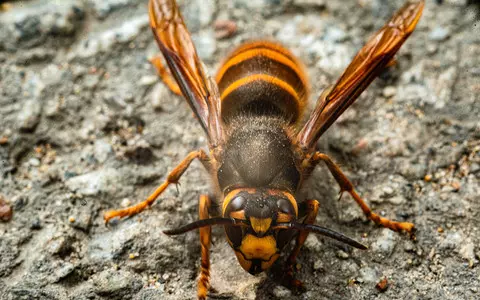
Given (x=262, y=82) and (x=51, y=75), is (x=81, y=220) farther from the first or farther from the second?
(x=262, y=82)

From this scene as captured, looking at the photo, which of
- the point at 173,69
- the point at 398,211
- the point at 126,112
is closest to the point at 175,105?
the point at 126,112

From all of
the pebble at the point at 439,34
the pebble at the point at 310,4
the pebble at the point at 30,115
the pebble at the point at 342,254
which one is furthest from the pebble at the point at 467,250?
the pebble at the point at 30,115

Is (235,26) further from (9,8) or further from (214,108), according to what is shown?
(9,8)

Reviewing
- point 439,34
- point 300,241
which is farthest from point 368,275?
point 439,34

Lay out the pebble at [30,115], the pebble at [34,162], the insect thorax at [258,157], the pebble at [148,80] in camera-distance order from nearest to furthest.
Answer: the insect thorax at [258,157], the pebble at [34,162], the pebble at [30,115], the pebble at [148,80]

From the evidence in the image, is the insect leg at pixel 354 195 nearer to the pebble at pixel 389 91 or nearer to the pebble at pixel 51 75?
the pebble at pixel 389 91

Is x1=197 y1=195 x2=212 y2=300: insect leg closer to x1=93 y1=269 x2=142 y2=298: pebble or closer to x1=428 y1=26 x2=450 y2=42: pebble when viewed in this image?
x1=93 y1=269 x2=142 y2=298: pebble
